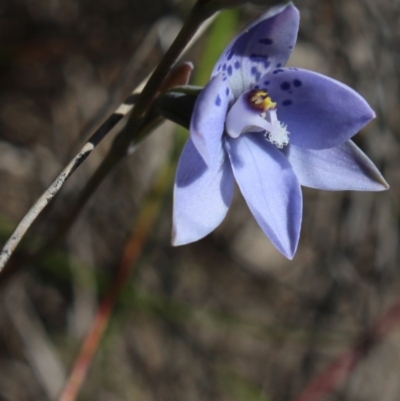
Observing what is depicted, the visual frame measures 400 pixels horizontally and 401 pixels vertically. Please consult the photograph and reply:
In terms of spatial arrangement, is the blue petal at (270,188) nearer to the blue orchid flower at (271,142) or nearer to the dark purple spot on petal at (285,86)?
the blue orchid flower at (271,142)

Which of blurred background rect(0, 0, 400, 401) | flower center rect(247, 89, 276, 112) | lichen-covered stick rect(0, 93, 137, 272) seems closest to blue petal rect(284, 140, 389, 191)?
flower center rect(247, 89, 276, 112)

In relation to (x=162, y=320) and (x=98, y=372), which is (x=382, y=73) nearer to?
(x=162, y=320)

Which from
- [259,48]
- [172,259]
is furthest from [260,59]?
Answer: [172,259]

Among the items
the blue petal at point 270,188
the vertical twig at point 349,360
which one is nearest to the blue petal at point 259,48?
the blue petal at point 270,188

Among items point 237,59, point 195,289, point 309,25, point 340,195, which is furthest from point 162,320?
point 237,59

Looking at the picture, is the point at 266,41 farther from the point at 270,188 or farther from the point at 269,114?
the point at 270,188
